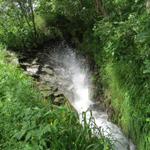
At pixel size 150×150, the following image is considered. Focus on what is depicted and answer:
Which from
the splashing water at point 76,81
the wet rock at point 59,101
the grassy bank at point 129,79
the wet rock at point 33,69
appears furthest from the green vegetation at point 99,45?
the wet rock at point 33,69

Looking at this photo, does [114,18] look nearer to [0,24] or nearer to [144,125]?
[144,125]

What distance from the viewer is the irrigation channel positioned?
690cm

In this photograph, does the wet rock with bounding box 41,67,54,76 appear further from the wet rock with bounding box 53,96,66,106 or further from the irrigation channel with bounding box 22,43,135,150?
the wet rock with bounding box 53,96,66,106

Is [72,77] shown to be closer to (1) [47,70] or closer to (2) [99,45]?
(1) [47,70]

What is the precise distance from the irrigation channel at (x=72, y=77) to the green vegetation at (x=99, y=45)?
11.6 inches

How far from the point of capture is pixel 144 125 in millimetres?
4664

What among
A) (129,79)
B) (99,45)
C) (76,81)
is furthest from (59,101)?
(76,81)

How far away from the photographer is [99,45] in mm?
8391

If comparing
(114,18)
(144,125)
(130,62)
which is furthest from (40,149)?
(114,18)

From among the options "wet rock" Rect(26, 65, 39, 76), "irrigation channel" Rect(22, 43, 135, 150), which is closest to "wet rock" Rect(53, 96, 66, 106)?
"irrigation channel" Rect(22, 43, 135, 150)

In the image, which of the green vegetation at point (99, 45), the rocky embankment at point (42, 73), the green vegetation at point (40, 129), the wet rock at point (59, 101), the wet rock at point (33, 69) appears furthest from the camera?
the wet rock at point (33, 69)

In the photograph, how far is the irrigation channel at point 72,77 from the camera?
690 centimetres

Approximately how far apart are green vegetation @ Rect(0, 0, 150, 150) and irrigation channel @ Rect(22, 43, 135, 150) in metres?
0.30

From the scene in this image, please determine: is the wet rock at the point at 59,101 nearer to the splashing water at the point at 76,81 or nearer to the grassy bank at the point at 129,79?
the splashing water at the point at 76,81
